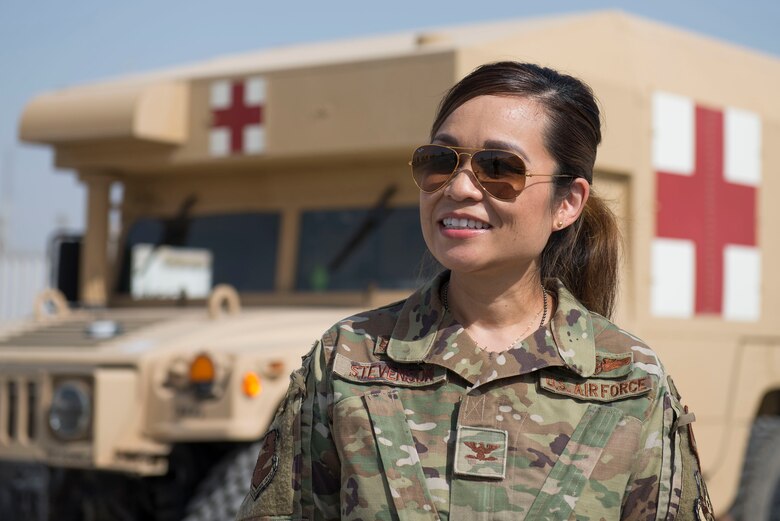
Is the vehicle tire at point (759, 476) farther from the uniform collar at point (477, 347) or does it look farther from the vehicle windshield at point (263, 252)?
the uniform collar at point (477, 347)

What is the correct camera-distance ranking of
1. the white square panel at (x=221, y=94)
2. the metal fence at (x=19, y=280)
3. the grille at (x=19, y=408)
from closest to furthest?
the grille at (x=19, y=408)
the white square panel at (x=221, y=94)
the metal fence at (x=19, y=280)

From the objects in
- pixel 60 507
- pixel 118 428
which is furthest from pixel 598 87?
pixel 60 507

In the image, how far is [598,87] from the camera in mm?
4566

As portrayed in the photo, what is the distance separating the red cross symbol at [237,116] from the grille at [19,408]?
4.15 ft

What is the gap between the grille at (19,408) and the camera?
420 cm

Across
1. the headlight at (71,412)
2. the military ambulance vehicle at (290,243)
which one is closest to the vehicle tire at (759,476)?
the military ambulance vehicle at (290,243)

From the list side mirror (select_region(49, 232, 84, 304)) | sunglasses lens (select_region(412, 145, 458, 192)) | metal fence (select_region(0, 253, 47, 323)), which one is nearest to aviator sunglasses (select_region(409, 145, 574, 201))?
sunglasses lens (select_region(412, 145, 458, 192))

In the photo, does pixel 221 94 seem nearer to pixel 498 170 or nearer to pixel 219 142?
pixel 219 142

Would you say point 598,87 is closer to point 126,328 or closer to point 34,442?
point 126,328

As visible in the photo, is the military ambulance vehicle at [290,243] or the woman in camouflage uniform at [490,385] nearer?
the woman in camouflage uniform at [490,385]

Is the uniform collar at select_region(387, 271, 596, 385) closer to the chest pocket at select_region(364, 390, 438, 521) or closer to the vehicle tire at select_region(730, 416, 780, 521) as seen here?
the chest pocket at select_region(364, 390, 438, 521)

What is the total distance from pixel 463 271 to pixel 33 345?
10.3 feet

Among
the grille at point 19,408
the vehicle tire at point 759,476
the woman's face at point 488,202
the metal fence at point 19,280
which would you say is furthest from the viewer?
the metal fence at point 19,280

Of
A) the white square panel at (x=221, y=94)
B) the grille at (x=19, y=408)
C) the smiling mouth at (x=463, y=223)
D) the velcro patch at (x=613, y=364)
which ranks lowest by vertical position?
the grille at (x=19, y=408)
